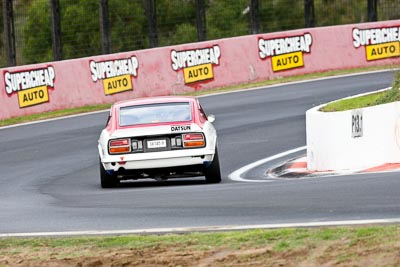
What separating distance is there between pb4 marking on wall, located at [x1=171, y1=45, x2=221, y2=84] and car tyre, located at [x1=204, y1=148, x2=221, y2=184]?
49.6ft

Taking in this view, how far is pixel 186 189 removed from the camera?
15531 mm

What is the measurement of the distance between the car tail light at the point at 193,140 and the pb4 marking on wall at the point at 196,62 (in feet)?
50.6

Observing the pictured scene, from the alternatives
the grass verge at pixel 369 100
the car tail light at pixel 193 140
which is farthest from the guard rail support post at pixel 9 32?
the car tail light at pixel 193 140

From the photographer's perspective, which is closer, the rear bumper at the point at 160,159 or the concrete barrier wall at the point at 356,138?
the concrete barrier wall at the point at 356,138

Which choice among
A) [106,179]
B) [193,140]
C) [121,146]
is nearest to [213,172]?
[193,140]

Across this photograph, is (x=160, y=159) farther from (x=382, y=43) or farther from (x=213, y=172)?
(x=382, y=43)

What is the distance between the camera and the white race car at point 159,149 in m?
16.6

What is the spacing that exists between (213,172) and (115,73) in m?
14.3

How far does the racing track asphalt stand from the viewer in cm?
1162

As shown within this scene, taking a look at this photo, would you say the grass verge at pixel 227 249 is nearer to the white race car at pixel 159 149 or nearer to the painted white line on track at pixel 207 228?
the painted white line on track at pixel 207 228

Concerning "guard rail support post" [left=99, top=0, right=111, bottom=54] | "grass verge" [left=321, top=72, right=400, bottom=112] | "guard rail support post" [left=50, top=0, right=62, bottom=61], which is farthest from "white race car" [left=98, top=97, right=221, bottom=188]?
"guard rail support post" [left=99, top=0, right=111, bottom=54]

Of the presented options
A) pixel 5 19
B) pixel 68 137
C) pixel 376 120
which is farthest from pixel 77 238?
pixel 5 19

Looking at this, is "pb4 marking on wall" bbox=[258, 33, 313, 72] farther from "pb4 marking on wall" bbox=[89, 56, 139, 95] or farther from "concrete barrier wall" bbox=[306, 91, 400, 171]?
"concrete barrier wall" bbox=[306, 91, 400, 171]

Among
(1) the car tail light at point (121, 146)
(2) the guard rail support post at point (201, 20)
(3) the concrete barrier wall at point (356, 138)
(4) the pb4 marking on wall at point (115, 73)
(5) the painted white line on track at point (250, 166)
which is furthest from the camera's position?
(2) the guard rail support post at point (201, 20)
